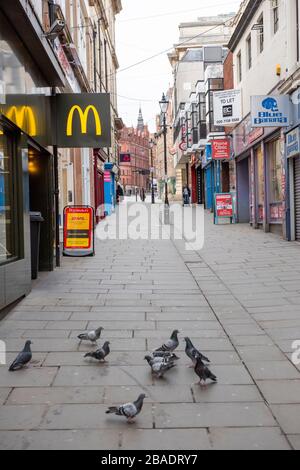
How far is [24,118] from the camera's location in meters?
7.59

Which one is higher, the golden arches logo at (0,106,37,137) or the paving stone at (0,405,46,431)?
the golden arches logo at (0,106,37,137)

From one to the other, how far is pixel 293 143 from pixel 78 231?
6001mm

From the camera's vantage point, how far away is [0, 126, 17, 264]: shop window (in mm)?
6934

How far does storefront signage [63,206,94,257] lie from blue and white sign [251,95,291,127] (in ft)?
18.2

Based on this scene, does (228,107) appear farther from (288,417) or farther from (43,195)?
(288,417)

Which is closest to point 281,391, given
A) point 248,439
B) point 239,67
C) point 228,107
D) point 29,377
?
point 248,439

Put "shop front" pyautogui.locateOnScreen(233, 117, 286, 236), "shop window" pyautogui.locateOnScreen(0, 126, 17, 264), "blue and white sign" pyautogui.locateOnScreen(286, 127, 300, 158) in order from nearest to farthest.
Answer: "shop window" pyautogui.locateOnScreen(0, 126, 17, 264)
"blue and white sign" pyautogui.locateOnScreen(286, 127, 300, 158)
"shop front" pyautogui.locateOnScreen(233, 117, 286, 236)

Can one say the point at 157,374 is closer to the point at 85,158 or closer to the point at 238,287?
the point at 238,287

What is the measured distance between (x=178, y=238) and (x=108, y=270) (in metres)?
6.44

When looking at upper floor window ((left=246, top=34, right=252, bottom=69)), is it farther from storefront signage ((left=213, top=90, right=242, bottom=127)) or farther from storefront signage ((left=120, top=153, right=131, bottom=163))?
storefront signage ((left=120, top=153, right=131, bottom=163))

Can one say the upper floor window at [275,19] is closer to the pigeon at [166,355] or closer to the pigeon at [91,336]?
the pigeon at [91,336]

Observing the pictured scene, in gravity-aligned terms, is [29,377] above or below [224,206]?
below

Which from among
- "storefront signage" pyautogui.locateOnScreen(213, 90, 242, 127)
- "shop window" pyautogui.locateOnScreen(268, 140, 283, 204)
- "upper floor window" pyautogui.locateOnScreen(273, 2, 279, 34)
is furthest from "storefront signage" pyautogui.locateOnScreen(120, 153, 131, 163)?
"upper floor window" pyautogui.locateOnScreen(273, 2, 279, 34)

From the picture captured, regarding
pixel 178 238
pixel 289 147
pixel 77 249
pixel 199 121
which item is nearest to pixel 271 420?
pixel 77 249
